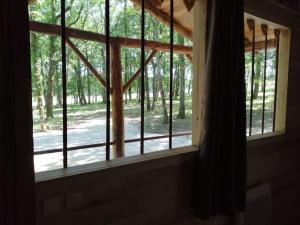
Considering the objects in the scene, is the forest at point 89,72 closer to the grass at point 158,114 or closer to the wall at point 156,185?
the grass at point 158,114

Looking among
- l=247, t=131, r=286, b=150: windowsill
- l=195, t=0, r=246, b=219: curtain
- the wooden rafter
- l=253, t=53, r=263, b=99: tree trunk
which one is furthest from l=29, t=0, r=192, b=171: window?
l=253, t=53, r=263, b=99: tree trunk

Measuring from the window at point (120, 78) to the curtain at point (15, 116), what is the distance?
33 centimetres

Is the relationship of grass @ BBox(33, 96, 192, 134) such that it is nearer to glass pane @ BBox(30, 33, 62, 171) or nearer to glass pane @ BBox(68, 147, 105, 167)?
glass pane @ BBox(30, 33, 62, 171)

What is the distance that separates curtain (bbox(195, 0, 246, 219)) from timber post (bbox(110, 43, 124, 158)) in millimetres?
1204

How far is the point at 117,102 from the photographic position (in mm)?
2848

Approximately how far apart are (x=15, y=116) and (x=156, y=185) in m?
0.94

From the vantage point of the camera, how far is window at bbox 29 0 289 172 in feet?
5.33

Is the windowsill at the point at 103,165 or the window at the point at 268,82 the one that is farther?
the window at the point at 268,82

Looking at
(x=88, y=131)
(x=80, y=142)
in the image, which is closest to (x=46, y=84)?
(x=88, y=131)

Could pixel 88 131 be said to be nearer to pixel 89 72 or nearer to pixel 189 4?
pixel 89 72

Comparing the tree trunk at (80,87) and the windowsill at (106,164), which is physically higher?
the tree trunk at (80,87)

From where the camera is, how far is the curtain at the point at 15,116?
953 millimetres

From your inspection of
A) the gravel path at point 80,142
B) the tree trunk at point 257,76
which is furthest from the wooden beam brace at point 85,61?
the tree trunk at point 257,76

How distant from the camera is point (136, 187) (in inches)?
60.0
